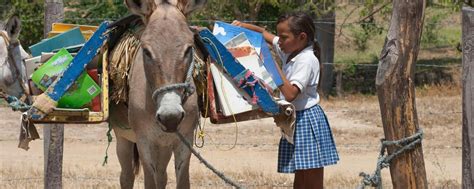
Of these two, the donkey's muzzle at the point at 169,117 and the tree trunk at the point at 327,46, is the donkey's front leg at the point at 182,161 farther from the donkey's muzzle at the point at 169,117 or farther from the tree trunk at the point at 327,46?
the tree trunk at the point at 327,46

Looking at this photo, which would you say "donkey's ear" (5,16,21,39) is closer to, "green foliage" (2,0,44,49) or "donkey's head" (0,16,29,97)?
"donkey's head" (0,16,29,97)

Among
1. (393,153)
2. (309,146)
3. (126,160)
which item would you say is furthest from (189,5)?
(126,160)

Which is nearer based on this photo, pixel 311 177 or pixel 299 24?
pixel 299 24

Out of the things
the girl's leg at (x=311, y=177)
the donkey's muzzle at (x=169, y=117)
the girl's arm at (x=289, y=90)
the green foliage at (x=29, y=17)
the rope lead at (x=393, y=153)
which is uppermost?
the donkey's muzzle at (x=169, y=117)

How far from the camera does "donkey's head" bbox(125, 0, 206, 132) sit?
475 cm

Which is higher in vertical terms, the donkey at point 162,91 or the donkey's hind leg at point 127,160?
the donkey at point 162,91

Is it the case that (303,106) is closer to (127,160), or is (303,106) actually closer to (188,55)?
(188,55)

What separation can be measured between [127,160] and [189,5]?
2.01 meters

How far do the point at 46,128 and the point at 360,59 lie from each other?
14978 millimetres

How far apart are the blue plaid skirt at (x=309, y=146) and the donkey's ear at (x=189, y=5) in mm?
1027

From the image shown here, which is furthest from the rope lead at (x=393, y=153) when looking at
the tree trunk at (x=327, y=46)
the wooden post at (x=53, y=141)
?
the tree trunk at (x=327, y=46)

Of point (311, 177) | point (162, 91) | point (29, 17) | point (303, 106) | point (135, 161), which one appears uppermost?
point (162, 91)

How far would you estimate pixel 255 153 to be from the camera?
11.4 m

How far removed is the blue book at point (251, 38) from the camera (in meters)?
5.98
